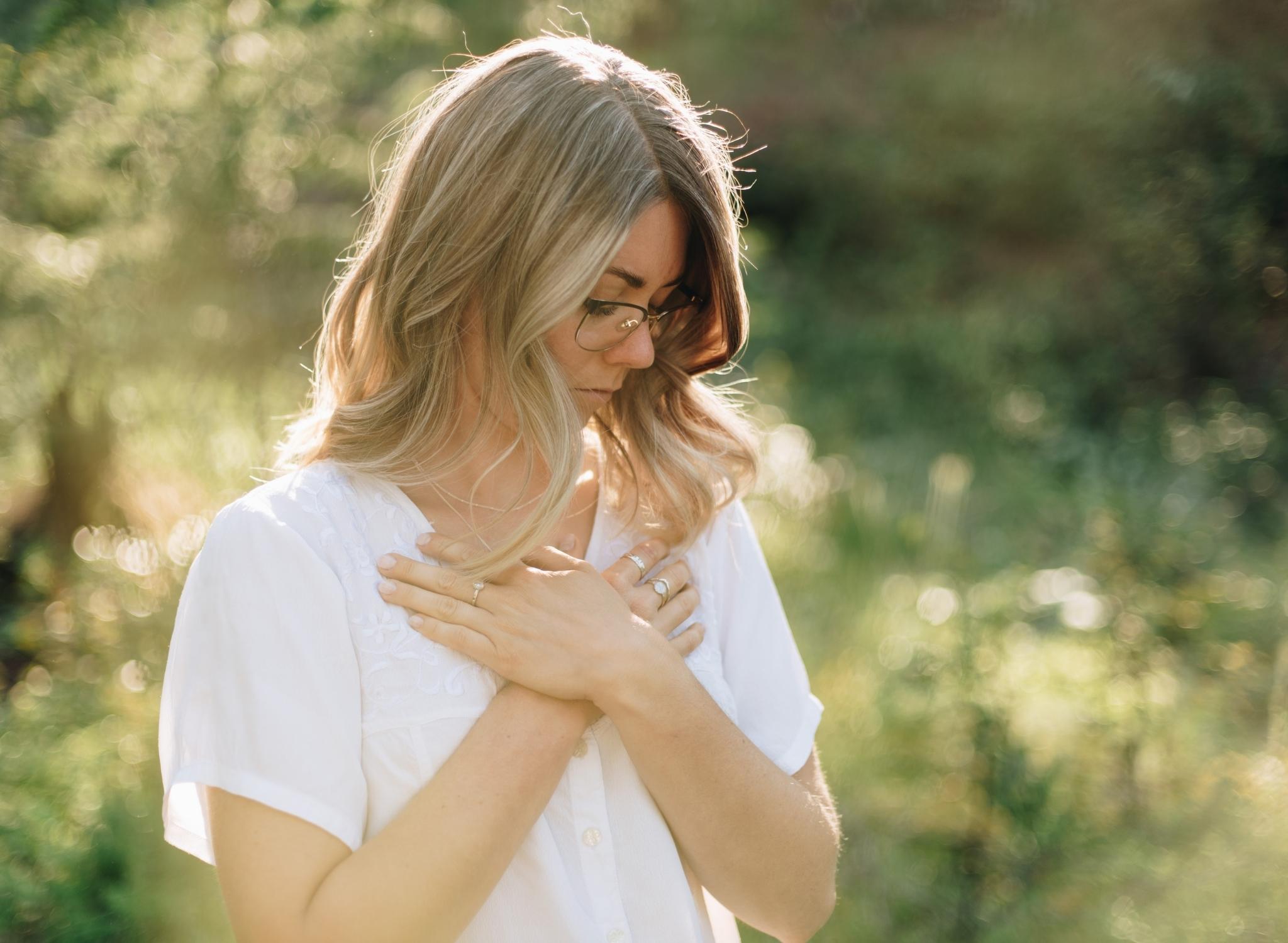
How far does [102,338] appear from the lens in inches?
138

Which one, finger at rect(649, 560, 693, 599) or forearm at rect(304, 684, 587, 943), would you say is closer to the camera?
forearm at rect(304, 684, 587, 943)

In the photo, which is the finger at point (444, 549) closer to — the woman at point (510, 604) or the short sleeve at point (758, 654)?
the woman at point (510, 604)

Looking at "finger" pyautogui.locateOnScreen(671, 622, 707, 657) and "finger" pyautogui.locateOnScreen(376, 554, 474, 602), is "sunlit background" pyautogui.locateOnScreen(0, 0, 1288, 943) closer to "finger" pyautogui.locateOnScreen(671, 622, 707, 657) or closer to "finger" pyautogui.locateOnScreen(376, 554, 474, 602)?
"finger" pyautogui.locateOnScreen(376, 554, 474, 602)

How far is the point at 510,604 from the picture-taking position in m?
1.37

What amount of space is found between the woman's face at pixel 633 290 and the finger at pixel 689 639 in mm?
350

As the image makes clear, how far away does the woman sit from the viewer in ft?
3.96

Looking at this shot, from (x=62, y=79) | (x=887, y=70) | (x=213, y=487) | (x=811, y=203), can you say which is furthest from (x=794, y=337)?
(x=62, y=79)

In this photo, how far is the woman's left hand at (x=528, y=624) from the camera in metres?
1.32

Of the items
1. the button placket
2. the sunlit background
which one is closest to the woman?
the button placket

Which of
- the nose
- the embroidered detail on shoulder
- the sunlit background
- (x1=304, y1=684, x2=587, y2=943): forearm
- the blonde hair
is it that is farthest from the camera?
the sunlit background

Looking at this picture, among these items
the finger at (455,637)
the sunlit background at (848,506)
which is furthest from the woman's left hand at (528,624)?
the sunlit background at (848,506)

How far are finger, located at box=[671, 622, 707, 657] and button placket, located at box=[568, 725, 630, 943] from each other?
0.19 meters

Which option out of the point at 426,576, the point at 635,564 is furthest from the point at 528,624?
the point at 635,564

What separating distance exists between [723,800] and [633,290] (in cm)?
66
